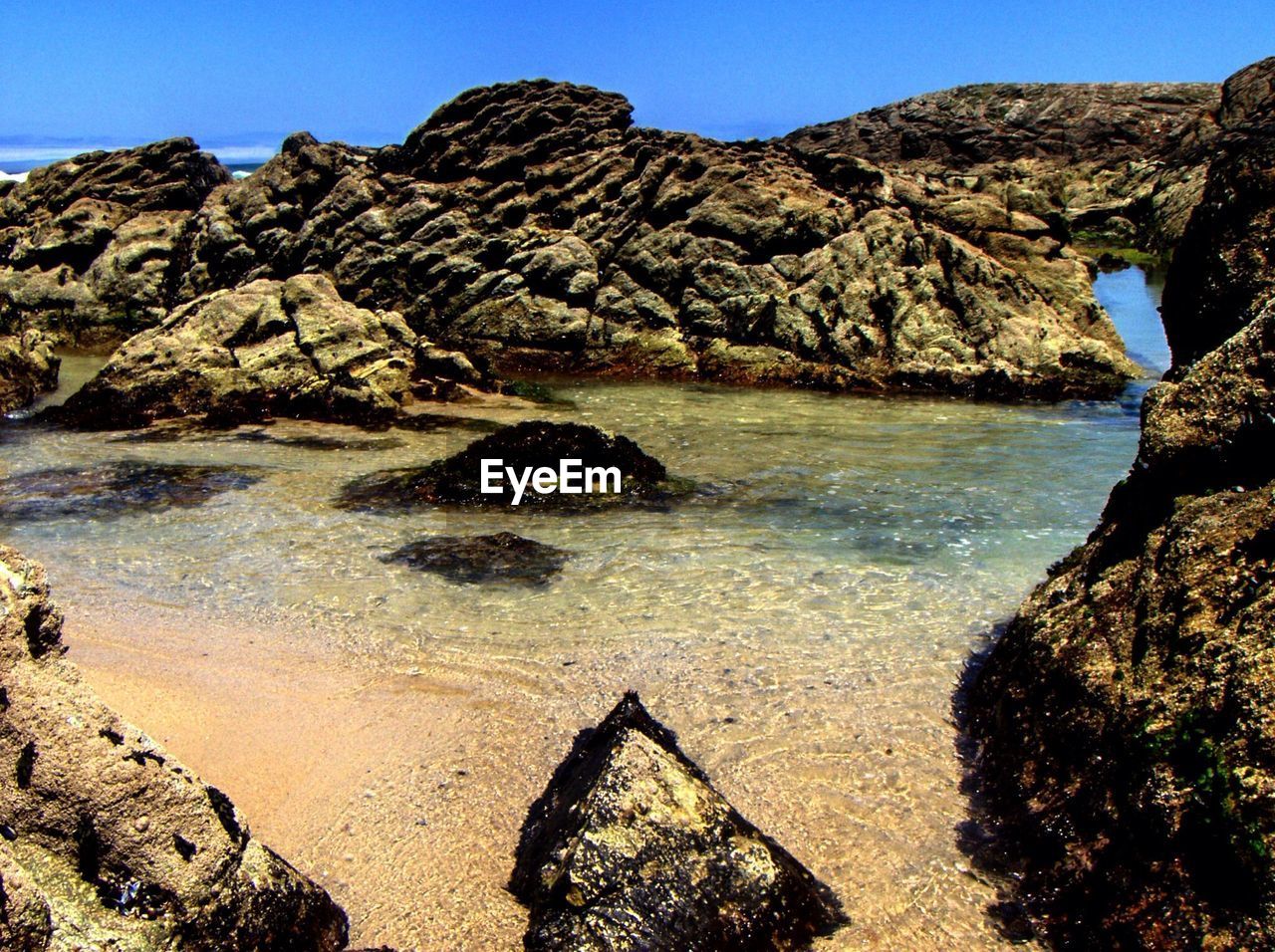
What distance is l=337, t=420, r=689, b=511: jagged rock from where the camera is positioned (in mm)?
14797

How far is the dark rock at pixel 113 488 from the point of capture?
47.2ft

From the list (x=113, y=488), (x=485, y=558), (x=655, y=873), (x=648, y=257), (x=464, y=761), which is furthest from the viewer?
(x=648, y=257)

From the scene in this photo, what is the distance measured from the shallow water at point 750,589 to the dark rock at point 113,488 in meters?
0.38

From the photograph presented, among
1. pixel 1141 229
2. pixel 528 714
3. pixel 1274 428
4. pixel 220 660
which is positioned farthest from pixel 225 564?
pixel 1141 229

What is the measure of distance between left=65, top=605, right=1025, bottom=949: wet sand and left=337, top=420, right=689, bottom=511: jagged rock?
4.94 m

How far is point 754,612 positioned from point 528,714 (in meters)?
3.00

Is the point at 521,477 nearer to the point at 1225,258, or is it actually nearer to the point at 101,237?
the point at 1225,258

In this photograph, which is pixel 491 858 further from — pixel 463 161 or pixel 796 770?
pixel 463 161

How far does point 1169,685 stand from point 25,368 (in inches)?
953

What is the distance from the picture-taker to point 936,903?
602 cm

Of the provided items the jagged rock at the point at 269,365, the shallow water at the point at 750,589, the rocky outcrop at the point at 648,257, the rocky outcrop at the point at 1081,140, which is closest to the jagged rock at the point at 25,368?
the jagged rock at the point at 269,365

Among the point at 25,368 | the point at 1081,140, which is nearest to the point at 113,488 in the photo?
the point at 25,368

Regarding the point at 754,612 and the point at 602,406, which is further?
the point at 602,406

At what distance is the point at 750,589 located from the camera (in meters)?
11.2
